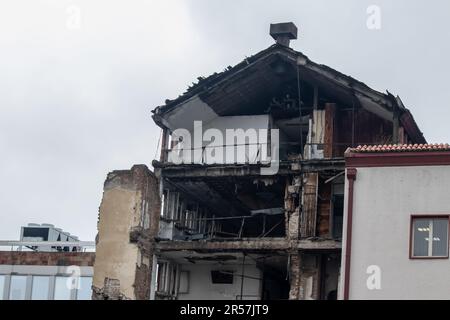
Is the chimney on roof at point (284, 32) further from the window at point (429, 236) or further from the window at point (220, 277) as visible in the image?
the window at point (429, 236)

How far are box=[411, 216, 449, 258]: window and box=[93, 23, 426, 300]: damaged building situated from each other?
5.31 m

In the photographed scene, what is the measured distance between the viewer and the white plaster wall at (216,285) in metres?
42.5

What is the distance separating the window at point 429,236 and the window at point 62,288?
23.1 meters

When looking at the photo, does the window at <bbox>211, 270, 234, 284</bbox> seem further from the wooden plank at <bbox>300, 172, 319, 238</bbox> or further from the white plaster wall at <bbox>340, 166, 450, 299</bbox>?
the white plaster wall at <bbox>340, 166, 450, 299</bbox>

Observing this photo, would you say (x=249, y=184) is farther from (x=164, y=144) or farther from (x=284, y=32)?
(x=284, y=32)

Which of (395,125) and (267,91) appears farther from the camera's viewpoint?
(267,91)

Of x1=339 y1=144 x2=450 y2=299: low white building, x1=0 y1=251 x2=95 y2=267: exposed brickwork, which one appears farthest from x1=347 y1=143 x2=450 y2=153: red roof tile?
x1=0 y1=251 x2=95 y2=267: exposed brickwork

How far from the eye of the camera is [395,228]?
107 ft

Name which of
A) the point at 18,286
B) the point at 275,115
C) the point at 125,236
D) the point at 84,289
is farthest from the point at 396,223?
the point at 18,286

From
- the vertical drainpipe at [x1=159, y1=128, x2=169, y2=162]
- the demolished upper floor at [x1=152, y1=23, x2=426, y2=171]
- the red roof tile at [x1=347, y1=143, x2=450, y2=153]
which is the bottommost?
the red roof tile at [x1=347, y1=143, x2=450, y2=153]

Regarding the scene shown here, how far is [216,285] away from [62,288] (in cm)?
1091

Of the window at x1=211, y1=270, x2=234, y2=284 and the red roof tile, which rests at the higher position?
the red roof tile

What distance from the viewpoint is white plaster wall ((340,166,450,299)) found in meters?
31.7
